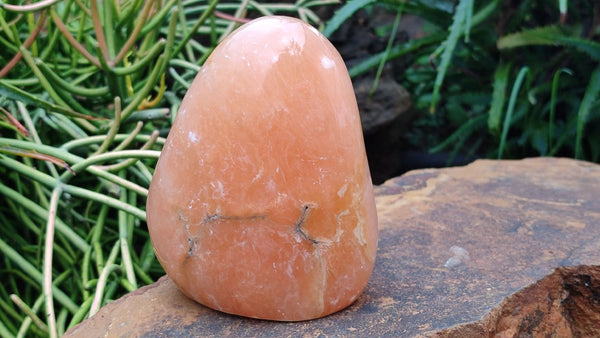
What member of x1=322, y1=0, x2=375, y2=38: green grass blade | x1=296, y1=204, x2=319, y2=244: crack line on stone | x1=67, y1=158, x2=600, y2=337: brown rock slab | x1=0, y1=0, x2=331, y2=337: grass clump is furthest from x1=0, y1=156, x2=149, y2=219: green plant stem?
x1=322, y1=0, x2=375, y2=38: green grass blade

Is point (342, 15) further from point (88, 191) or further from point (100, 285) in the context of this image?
point (100, 285)

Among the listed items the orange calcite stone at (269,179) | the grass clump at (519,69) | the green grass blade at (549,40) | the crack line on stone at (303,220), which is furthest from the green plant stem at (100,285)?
the green grass blade at (549,40)

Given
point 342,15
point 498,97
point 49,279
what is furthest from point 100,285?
point 498,97

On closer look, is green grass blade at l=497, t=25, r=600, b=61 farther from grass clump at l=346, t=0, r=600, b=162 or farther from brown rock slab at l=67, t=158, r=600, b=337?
brown rock slab at l=67, t=158, r=600, b=337

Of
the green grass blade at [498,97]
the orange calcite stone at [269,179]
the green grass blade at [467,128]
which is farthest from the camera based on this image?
the green grass blade at [467,128]

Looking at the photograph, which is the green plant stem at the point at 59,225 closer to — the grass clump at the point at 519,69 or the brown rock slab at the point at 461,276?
the brown rock slab at the point at 461,276
